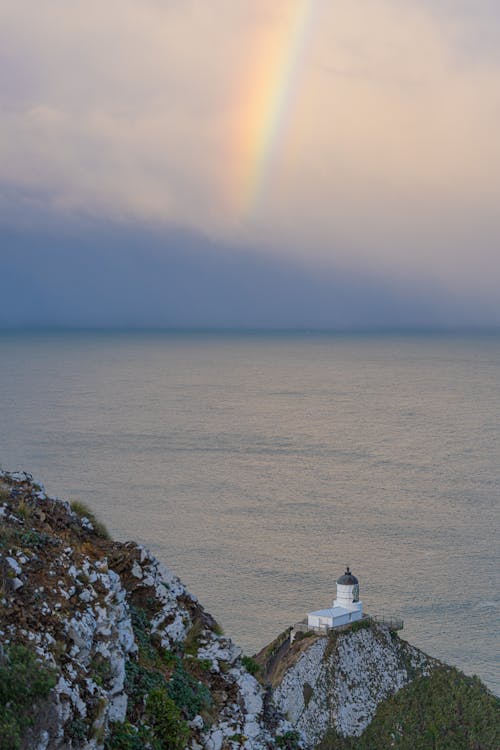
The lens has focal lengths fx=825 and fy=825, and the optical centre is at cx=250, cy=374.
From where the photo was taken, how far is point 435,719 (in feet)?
168

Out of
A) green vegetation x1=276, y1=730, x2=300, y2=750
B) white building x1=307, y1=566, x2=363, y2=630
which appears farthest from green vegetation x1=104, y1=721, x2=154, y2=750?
white building x1=307, y1=566, x2=363, y2=630

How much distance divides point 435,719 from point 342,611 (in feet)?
29.5

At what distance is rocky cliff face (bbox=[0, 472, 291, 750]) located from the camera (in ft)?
42.2

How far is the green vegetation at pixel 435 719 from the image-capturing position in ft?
162

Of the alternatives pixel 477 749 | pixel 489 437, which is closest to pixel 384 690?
pixel 477 749

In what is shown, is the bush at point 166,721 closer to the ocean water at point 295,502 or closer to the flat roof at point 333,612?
the flat roof at point 333,612

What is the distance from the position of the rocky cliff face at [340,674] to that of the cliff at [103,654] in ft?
112

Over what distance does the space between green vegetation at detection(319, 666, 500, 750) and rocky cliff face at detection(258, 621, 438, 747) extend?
65cm

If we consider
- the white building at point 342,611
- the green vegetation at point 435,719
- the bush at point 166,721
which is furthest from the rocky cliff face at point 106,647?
the white building at point 342,611

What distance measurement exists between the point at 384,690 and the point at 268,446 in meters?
91.6

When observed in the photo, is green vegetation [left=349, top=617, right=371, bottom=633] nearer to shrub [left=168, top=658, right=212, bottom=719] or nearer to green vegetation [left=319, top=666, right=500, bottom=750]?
green vegetation [left=319, top=666, right=500, bottom=750]

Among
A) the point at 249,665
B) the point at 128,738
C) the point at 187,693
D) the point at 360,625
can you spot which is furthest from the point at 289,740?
the point at 360,625

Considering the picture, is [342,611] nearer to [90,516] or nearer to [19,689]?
[90,516]

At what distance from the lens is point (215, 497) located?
10606cm
